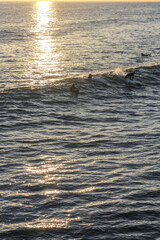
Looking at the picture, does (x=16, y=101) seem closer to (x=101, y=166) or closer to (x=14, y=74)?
(x=14, y=74)

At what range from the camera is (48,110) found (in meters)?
26.5

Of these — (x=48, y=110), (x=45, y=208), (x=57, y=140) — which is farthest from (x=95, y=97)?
(x=45, y=208)

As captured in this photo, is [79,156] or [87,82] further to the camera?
[87,82]

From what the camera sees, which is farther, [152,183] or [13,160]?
[13,160]

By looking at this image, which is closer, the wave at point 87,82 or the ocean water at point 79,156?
the ocean water at point 79,156

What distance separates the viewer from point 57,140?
66.0 ft

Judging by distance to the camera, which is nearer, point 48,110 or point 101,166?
point 101,166

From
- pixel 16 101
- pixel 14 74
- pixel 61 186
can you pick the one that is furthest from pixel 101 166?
pixel 14 74

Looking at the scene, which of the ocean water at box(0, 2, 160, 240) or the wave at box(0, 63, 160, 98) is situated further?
the wave at box(0, 63, 160, 98)

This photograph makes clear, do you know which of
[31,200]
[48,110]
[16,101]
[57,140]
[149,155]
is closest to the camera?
[31,200]

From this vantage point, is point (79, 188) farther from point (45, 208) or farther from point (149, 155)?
point (149, 155)

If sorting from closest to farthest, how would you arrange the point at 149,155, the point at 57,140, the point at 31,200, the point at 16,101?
the point at 31,200
the point at 149,155
the point at 57,140
the point at 16,101

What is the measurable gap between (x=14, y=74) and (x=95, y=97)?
1153 cm

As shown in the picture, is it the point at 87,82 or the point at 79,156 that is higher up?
the point at 87,82
